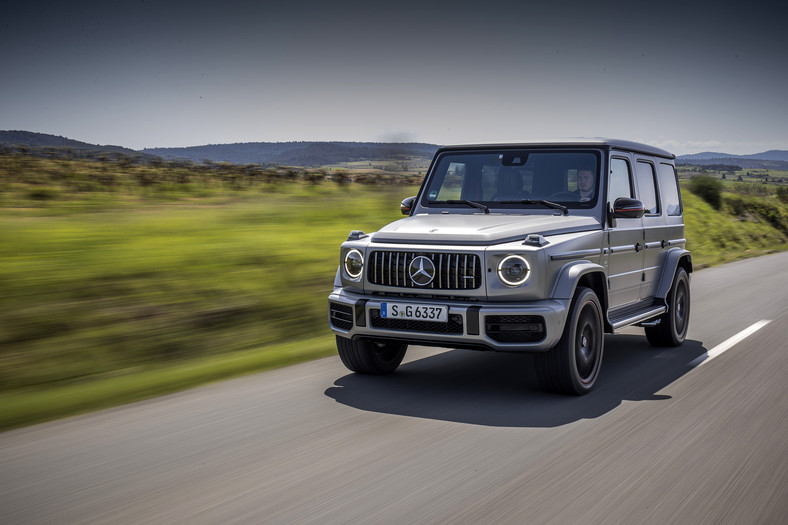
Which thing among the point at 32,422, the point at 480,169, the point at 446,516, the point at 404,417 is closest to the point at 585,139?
the point at 480,169

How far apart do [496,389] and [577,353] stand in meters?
0.71

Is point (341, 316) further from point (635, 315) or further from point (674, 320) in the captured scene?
point (674, 320)

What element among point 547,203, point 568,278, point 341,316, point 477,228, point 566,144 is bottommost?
point 341,316

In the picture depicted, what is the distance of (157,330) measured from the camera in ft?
25.2

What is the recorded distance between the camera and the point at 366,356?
625 cm

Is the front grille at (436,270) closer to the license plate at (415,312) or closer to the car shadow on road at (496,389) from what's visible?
the license plate at (415,312)

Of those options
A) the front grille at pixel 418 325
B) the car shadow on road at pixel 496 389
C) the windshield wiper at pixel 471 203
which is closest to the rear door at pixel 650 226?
the car shadow on road at pixel 496 389

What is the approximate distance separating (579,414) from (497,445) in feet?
3.15

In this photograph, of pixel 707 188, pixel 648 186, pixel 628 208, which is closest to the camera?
pixel 628 208

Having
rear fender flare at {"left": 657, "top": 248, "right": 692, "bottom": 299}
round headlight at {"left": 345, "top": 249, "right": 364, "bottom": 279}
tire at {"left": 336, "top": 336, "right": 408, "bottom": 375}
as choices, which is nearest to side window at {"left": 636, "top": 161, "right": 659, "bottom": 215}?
rear fender flare at {"left": 657, "top": 248, "right": 692, "bottom": 299}

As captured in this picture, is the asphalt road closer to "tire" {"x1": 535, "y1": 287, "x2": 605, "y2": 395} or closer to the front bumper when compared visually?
"tire" {"x1": 535, "y1": 287, "x2": 605, "y2": 395}

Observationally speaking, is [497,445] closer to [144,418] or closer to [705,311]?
[144,418]

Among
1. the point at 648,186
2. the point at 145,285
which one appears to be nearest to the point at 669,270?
the point at 648,186

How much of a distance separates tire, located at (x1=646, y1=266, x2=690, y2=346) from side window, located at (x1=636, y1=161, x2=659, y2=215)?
83cm
